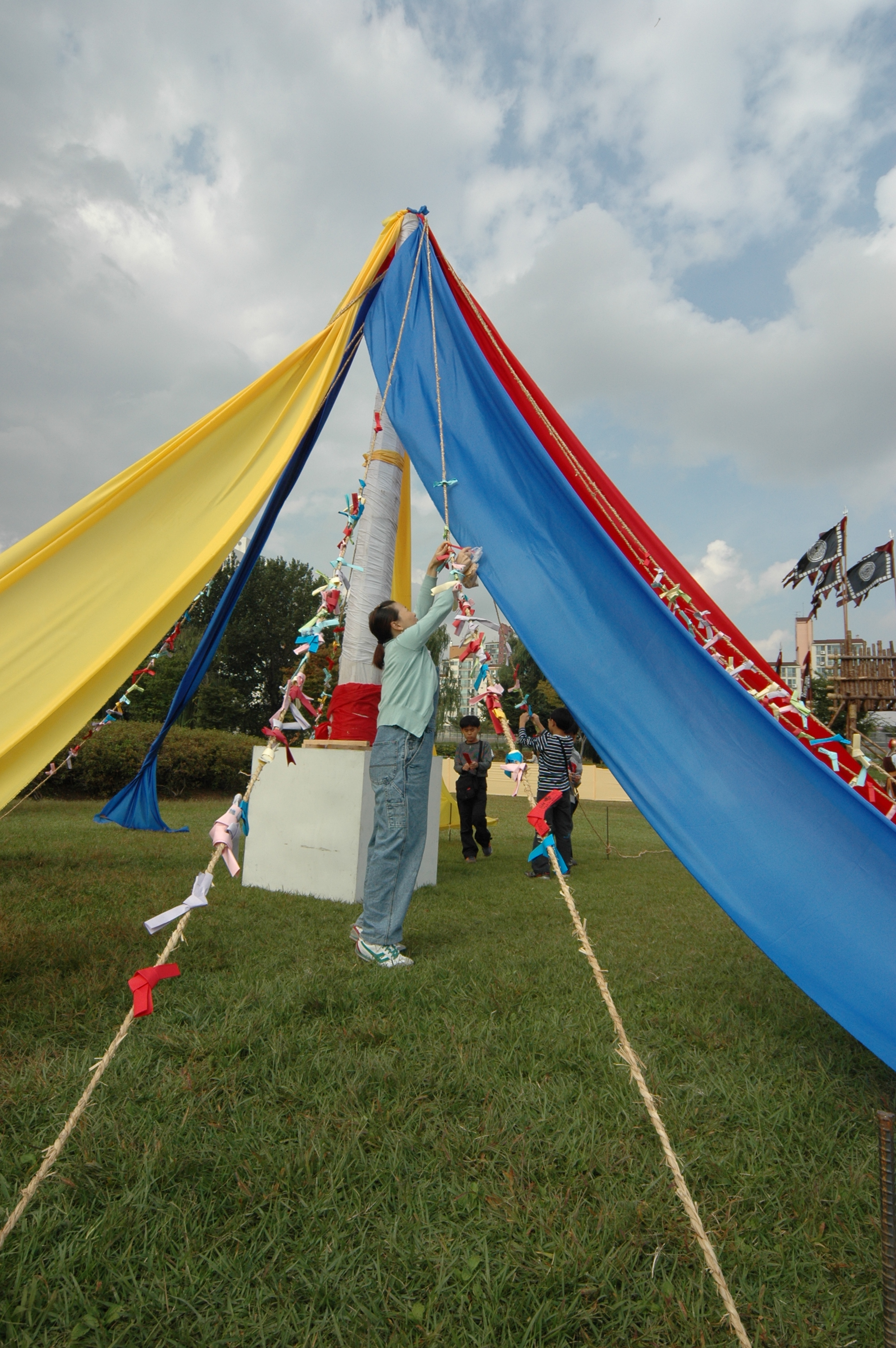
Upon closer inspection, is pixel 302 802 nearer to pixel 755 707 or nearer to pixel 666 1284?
pixel 755 707

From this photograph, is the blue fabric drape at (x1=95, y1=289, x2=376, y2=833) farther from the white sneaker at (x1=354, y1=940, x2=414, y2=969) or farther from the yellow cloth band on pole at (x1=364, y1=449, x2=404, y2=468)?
the white sneaker at (x1=354, y1=940, x2=414, y2=969)

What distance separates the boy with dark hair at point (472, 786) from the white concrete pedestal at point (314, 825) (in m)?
2.17

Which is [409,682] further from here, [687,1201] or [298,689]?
[687,1201]

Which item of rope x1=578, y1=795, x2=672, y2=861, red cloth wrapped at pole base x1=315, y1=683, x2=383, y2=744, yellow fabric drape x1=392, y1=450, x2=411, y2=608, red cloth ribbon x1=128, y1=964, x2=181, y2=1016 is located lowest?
rope x1=578, y1=795, x2=672, y2=861

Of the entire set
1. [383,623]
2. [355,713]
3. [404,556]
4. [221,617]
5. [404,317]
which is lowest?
[355,713]

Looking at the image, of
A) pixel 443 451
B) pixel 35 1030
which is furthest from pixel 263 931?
pixel 443 451

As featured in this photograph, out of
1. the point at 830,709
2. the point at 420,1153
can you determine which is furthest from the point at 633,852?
the point at 830,709

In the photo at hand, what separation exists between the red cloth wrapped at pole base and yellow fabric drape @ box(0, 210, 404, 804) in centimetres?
204

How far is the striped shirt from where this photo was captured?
22.2 feet

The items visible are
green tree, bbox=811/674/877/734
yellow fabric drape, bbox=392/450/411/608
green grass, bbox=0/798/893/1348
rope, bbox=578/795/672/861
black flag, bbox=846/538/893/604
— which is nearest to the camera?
green grass, bbox=0/798/893/1348

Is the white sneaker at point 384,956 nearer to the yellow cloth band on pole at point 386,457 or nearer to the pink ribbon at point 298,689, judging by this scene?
the pink ribbon at point 298,689

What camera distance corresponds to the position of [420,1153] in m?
1.92

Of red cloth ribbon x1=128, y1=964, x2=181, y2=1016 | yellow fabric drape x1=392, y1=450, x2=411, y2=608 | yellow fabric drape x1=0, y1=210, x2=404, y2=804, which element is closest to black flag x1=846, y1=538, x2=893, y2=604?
yellow fabric drape x1=392, y1=450, x2=411, y2=608

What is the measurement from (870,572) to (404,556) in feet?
31.4
